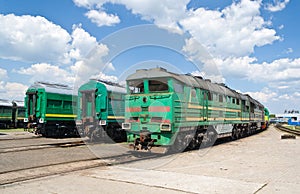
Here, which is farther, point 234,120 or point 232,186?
point 234,120

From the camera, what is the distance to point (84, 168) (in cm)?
971

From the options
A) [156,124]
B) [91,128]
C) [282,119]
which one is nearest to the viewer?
[156,124]

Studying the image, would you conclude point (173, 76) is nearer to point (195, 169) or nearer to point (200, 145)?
point (195, 169)

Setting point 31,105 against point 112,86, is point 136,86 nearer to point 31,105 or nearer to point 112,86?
point 112,86

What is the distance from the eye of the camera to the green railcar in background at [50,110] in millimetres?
20484

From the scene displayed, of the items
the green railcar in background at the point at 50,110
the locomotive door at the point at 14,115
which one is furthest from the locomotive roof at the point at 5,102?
the green railcar in background at the point at 50,110

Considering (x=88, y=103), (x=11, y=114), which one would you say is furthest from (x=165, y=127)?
(x=11, y=114)

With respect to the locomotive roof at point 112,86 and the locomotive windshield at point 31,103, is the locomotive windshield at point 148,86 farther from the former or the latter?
the locomotive windshield at point 31,103

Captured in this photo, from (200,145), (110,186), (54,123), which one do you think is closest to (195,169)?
(110,186)

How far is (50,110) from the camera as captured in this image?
20.6 metres

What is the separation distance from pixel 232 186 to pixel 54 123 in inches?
646

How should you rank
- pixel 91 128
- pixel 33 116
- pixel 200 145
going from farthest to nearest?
pixel 33 116, pixel 91 128, pixel 200 145

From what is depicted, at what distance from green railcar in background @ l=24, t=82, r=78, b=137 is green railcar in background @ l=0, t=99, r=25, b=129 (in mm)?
13461

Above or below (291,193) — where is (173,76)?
above
